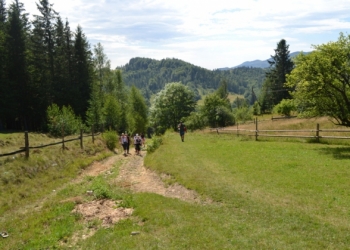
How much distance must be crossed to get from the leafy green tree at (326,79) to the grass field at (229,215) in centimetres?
569

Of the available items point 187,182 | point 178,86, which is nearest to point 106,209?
point 187,182

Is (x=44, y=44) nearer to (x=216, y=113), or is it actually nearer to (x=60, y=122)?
(x=60, y=122)

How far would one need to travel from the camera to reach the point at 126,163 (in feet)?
74.7

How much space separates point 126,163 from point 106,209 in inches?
466

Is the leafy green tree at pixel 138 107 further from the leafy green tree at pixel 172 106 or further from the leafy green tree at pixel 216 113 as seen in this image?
the leafy green tree at pixel 216 113

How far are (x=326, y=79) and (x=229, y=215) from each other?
14340 mm

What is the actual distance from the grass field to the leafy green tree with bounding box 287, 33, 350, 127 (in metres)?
5.69

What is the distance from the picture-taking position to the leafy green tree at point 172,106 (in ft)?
207

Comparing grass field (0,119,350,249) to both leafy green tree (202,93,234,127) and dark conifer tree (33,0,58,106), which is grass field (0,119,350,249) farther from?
leafy green tree (202,93,234,127)

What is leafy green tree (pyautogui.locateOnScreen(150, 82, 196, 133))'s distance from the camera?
63.2 m

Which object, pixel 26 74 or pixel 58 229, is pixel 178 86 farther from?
pixel 58 229

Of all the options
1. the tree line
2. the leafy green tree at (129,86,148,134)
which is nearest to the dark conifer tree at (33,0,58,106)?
the tree line

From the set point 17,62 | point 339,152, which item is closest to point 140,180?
point 339,152

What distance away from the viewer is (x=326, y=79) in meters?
19.0
